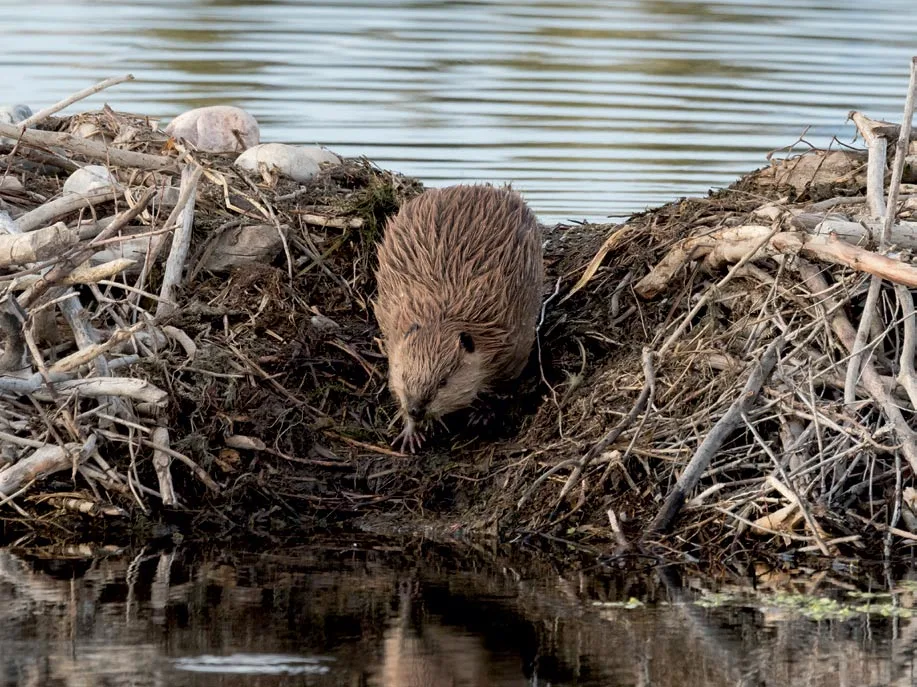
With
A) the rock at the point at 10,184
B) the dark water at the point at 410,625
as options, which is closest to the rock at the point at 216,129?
the rock at the point at 10,184

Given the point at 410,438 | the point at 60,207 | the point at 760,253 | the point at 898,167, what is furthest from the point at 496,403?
the point at 60,207

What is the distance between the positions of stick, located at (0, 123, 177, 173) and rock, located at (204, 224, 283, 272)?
0.53 m

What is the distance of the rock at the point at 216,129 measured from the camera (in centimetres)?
884

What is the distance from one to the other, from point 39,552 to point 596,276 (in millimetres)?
2757

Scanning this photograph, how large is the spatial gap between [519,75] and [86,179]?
27.2 feet

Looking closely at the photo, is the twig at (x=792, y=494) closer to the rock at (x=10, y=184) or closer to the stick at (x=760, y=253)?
the stick at (x=760, y=253)

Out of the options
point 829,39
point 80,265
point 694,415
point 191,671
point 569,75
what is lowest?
point 191,671

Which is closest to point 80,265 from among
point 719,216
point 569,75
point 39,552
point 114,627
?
point 39,552

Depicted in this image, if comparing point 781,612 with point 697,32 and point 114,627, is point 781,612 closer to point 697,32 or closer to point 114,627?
point 114,627

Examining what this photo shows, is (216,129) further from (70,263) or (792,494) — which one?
(792,494)

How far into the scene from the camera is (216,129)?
8.91 meters

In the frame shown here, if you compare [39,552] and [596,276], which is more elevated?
[596,276]

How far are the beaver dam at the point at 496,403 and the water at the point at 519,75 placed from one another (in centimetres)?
320

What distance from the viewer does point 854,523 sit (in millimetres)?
6371
